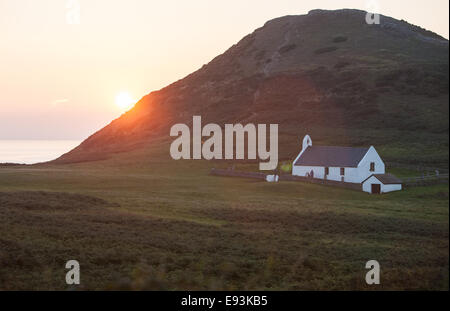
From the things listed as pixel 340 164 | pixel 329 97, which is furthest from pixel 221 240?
pixel 329 97

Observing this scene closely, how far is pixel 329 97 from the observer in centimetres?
13962

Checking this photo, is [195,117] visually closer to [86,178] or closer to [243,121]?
[243,121]

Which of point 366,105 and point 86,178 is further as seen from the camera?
point 366,105

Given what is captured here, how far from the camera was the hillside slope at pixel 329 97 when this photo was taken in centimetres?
10594

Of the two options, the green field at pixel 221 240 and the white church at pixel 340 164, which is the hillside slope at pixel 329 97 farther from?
the green field at pixel 221 240

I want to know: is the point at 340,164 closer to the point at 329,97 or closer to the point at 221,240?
the point at 221,240

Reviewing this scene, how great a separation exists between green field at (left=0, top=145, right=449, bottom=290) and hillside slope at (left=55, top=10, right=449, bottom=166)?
4291 centimetres

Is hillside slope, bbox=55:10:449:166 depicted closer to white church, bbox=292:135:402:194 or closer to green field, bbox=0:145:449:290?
white church, bbox=292:135:402:194

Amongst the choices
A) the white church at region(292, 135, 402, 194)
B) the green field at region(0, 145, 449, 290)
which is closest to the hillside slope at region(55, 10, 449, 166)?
the white church at region(292, 135, 402, 194)

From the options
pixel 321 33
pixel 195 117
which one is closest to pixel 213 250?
pixel 195 117

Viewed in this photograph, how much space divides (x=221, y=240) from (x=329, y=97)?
11570 centimetres

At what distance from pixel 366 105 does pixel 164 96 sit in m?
90.9

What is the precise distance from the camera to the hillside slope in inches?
4171

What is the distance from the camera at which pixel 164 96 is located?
7584 inches
